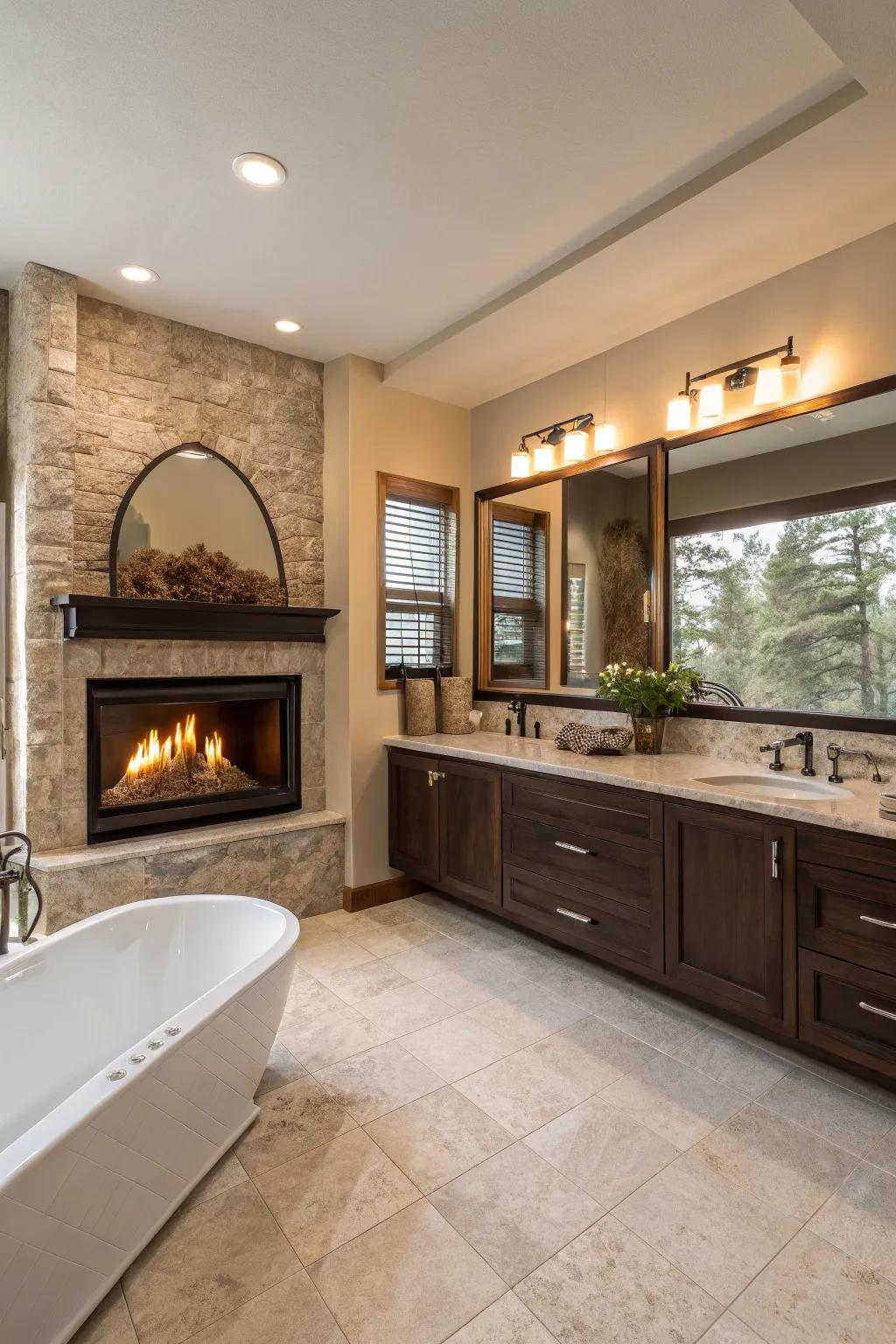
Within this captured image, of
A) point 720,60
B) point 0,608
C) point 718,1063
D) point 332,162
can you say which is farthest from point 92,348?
point 718,1063

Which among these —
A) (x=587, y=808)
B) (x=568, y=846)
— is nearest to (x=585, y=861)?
(x=568, y=846)

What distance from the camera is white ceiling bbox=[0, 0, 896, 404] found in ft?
6.04

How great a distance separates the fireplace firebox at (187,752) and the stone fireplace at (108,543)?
0.18 feet

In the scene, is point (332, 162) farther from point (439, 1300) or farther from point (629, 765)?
point (439, 1300)

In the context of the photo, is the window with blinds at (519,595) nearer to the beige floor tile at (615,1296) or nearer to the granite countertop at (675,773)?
the granite countertop at (675,773)

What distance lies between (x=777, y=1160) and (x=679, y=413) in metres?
2.74

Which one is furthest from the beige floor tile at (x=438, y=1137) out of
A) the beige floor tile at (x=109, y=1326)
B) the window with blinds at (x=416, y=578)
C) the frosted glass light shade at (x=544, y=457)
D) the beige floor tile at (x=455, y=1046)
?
the frosted glass light shade at (x=544, y=457)

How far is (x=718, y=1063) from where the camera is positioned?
2.43 metres

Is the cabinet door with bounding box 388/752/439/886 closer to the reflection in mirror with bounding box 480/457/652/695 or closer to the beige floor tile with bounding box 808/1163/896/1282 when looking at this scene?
the reflection in mirror with bounding box 480/457/652/695

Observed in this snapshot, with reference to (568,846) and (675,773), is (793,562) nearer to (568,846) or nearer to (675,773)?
(675,773)

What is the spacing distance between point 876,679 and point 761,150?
1795mm

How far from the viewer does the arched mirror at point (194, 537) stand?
3324 millimetres

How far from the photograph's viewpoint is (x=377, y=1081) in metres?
2.34

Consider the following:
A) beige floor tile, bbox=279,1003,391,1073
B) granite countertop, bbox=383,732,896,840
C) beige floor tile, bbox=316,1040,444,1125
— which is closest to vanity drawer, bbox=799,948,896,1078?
granite countertop, bbox=383,732,896,840
